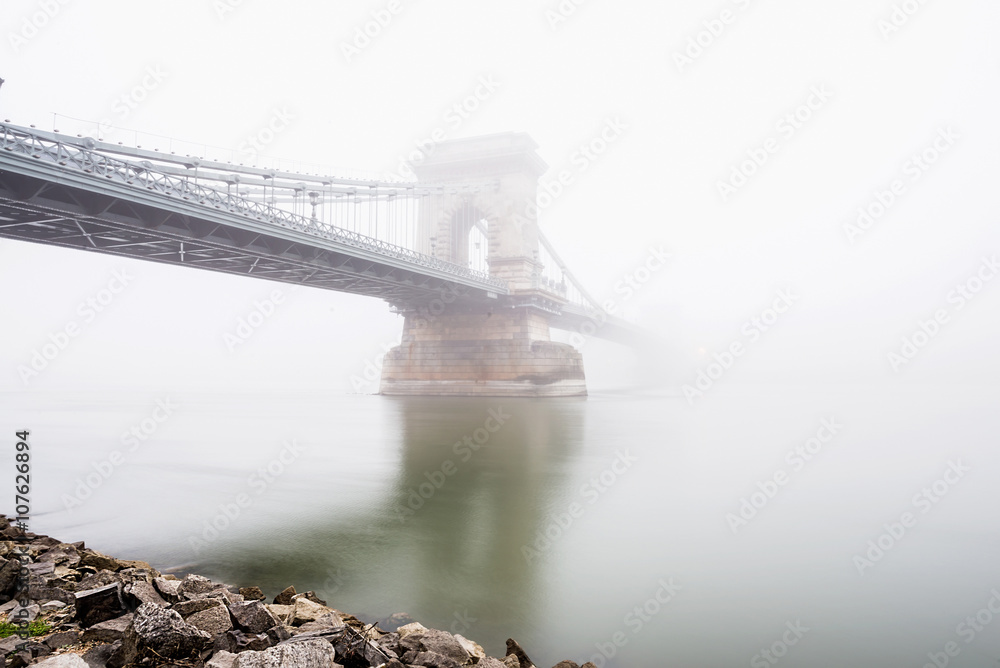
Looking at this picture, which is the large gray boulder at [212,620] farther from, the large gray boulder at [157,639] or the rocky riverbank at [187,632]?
the large gray boulder at [157,639]

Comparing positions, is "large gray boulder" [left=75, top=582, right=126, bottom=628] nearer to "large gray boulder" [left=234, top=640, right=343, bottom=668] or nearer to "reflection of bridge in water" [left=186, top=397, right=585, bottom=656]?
"large gray boulder" [left=234, top=640, right=343, bottom=668]

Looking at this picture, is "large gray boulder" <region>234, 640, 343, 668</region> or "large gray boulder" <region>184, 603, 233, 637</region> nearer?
"large gray boulder" <region>234, 640, 343, 668</region>

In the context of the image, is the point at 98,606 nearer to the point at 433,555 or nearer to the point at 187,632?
the point at 187,632

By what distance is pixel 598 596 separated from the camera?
5.53 meters

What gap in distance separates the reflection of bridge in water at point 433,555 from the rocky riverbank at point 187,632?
621 mm

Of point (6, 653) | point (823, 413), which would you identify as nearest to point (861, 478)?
point (6, 653)

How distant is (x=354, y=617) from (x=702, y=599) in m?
3.21

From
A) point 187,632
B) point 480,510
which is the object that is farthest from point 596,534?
point 187,632

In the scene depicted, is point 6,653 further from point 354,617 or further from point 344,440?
point 344,440

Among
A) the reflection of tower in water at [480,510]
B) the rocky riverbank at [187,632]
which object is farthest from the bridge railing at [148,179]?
the rocky riverbank at [187,632]

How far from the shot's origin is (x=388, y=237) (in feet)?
172

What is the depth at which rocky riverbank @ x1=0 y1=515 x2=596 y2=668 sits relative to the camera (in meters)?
3.04

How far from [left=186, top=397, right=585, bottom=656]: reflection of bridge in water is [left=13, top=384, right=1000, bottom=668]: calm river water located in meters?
0.04

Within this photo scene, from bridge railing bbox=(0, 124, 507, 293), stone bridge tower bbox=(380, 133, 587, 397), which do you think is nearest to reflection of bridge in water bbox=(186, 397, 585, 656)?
bridge railing bbox=(0, 124, 507, 293)
